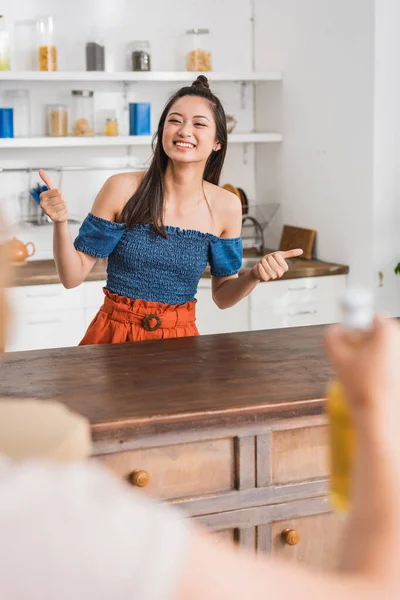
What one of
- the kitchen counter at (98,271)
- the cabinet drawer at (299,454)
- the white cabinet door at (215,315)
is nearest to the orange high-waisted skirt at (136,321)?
the cabinet drawer at (299,454)

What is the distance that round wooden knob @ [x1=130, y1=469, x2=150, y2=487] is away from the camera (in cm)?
185

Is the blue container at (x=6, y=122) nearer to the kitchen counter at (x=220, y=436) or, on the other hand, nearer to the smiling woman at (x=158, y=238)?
the smiling woman at (x=158, y=238)

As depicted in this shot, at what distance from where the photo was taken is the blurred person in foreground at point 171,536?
0.59 m

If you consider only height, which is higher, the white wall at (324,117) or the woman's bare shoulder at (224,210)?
the white wall at (324,117)

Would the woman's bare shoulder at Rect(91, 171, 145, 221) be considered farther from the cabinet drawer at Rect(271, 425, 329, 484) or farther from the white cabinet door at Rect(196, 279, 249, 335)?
the white cabinet door at Rect(196, 279, 249, 335)

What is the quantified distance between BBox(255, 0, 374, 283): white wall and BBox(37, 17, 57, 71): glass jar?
3.99 ft

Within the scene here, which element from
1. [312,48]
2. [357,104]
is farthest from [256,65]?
[357,104]

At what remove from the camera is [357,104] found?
14.0 ft

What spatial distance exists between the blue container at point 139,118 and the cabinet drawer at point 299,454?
3.03 metres

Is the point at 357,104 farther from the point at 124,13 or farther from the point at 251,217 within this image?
the point at 124,13

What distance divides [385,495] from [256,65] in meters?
4.70

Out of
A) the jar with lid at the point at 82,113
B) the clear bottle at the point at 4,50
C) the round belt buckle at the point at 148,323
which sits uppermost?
the clear bottle at the point at 4,50

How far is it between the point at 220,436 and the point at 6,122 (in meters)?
3.05

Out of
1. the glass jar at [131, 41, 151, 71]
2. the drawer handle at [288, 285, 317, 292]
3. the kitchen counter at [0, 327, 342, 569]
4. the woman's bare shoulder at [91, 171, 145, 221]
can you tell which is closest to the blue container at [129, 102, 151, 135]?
the glass jar at [131, 41, 151, 71]
